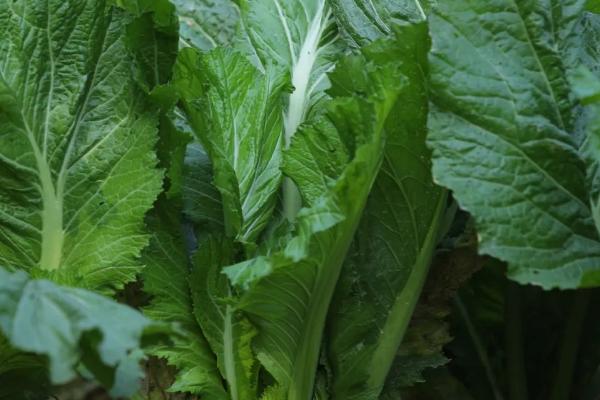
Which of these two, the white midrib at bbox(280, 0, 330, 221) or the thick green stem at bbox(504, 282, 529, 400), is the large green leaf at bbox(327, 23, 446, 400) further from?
the thick green stem at bbox(504, 282, 529, 400)

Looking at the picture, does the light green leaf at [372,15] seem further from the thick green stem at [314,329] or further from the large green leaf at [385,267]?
the thick green stem at [314,329]

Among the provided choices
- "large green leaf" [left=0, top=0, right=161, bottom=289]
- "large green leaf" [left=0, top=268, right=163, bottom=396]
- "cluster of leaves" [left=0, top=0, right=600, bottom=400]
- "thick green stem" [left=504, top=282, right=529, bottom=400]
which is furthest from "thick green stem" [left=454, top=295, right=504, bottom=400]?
"large green leaf" [left=0, top=268, right=163, bottom=396]

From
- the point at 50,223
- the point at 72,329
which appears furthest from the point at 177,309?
the point at 72,329

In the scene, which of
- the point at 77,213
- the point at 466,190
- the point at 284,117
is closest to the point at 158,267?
the point at 77,213

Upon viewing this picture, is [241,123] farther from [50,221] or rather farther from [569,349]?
[569,349]

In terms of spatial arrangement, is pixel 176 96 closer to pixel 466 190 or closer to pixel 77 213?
pixel 77 213

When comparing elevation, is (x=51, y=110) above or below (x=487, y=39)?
below
